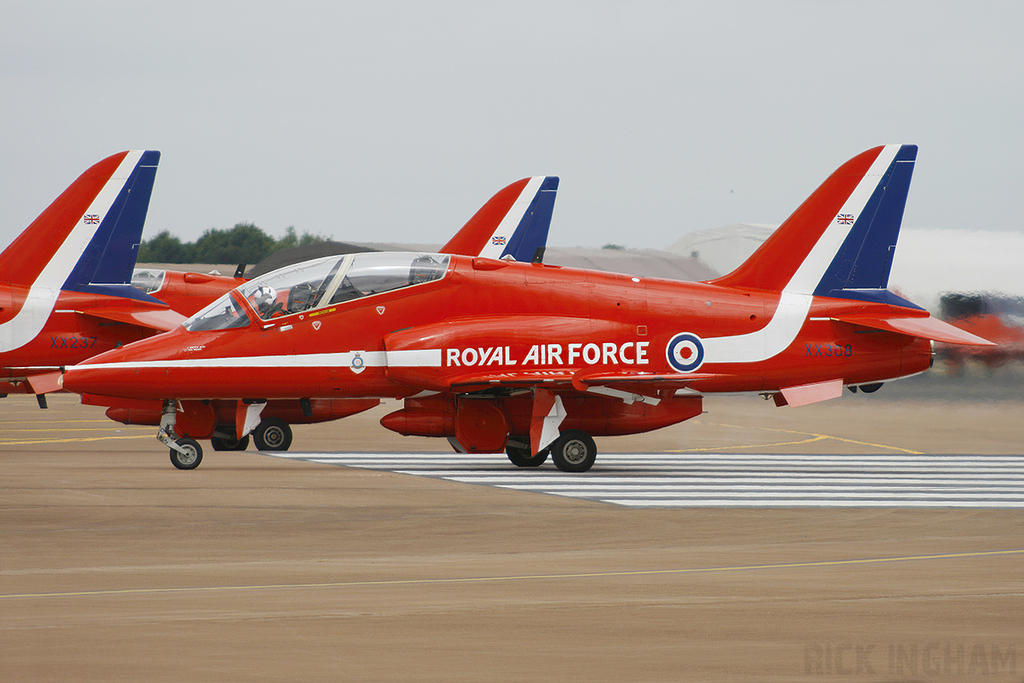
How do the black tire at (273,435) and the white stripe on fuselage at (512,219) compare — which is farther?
the white stripe on fuselage at (512,219)

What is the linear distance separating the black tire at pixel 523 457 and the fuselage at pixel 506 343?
1.65 metres

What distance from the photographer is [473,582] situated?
359 inches

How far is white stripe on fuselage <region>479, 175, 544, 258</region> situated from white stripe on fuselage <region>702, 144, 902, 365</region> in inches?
383

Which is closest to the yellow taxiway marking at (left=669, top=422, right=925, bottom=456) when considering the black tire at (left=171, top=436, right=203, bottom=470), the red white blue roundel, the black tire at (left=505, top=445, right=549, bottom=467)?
the red white blue roundel

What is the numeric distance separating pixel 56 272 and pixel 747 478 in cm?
1431

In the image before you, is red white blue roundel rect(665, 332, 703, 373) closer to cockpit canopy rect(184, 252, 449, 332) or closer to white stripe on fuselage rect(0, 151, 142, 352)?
cockpit canopy rect(184, 252, 449, 332)

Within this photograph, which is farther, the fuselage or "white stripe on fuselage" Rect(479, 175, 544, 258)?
"white stripe on fuselage" Rect(479, 175, 544, 258)

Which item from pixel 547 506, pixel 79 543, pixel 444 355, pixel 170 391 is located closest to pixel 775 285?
pixel 444 355

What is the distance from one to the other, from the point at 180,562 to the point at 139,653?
133 inches

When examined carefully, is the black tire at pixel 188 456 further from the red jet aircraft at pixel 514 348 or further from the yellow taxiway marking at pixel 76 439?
the yellow taxiway marking at pixel 76 439

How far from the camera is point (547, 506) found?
1431 centimetres

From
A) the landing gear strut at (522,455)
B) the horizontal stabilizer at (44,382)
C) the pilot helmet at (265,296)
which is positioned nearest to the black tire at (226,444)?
the horizontal stabilizer at (44,382)

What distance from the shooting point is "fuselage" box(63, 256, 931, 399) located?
18.7m

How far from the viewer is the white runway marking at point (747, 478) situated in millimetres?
15789
